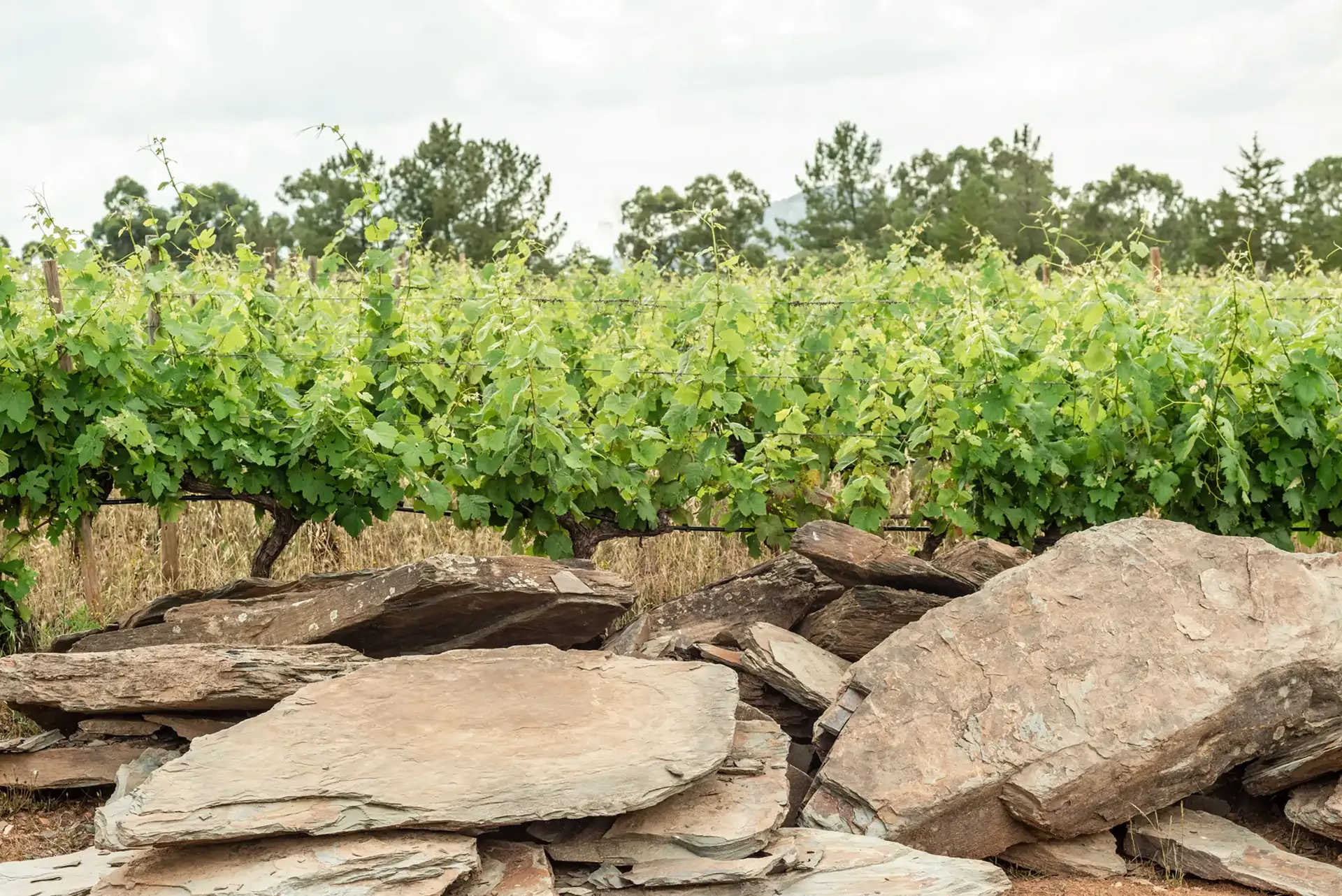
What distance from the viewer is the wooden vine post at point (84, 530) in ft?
18.5

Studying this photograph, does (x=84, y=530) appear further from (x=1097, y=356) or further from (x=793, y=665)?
(x=1097, y=356)

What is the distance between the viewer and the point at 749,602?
5324 mm

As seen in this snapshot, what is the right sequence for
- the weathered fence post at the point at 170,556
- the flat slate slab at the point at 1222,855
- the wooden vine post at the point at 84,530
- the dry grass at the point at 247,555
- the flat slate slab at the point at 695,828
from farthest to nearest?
the weathered fence post at the point at 170,556
the dry grass at the point at 247,555
the wooden vine post at the point at 84,530
the flat slate slab at the point at 1222,855
the flat slate slab at the point at 695,828

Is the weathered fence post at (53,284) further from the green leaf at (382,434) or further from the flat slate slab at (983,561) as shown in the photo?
the flat slate slab at (983,561)

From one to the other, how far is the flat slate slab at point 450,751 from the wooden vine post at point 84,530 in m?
2.36

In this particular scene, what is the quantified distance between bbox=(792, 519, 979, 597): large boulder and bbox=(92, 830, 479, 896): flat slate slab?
2.10m

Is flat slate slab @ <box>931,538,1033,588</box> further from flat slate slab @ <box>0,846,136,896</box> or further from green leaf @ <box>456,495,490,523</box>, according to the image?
flat slate slab @ <box>0,846,136,896</box>

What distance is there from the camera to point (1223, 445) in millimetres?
5562

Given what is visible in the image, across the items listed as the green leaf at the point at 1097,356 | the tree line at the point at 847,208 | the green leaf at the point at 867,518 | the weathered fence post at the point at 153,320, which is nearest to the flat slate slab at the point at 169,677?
the weathered fence post at the point at 153,320

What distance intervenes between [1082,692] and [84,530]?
14.8ft

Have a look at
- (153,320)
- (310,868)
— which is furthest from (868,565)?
(153,320)

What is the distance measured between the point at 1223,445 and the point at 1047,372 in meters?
0.84

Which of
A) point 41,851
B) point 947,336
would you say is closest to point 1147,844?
point 947,336

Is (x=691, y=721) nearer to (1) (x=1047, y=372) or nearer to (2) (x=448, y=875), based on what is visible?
(2) (x=448, y=875)
